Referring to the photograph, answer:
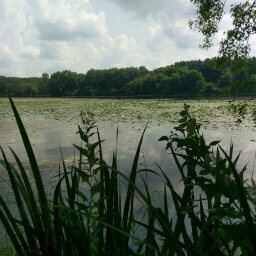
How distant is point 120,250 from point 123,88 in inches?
2306

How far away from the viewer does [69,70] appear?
68375 mm

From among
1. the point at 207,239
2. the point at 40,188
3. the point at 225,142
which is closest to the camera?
the point at 40,188

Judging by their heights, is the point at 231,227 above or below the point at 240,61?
below

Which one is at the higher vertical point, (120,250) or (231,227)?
(231,227)

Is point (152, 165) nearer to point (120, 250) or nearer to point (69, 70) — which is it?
point (120, 250)

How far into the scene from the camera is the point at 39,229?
0.70 metres

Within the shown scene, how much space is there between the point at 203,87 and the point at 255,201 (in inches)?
1936

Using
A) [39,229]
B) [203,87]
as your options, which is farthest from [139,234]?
[203,87]

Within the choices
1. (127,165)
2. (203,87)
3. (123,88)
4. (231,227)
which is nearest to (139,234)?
(231,227)

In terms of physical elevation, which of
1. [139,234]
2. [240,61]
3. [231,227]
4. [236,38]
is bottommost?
[139,234]

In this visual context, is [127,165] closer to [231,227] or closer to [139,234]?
[139,234]

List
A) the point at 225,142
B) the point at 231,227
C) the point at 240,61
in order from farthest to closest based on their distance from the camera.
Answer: the point at 225,142 → the point at 240,61 → the point at 231,227

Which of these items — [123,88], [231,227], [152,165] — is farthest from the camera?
[123,88]

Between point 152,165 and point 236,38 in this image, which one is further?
point 236,38
